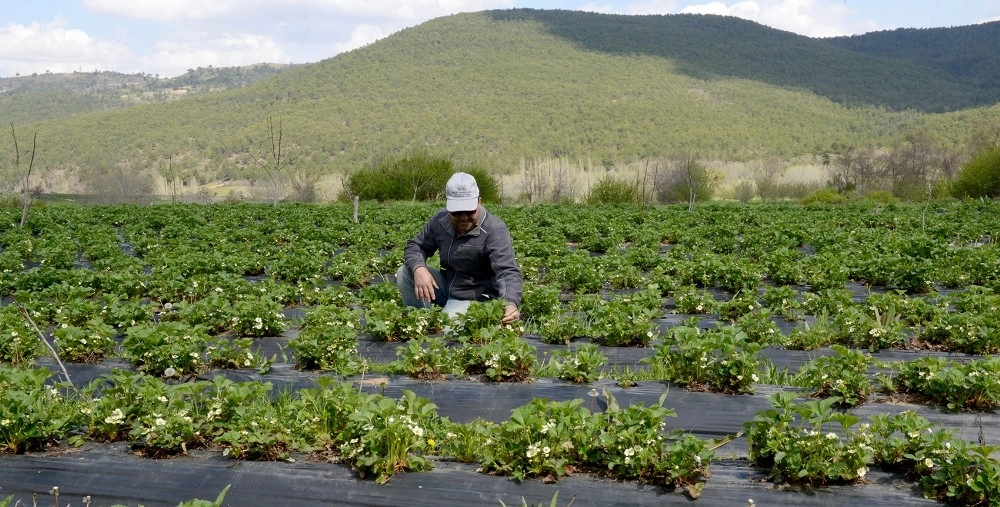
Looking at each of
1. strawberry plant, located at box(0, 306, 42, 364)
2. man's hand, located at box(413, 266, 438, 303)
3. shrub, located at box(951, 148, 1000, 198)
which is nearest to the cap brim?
man's hand, located at box(413, 266, 438, 303)

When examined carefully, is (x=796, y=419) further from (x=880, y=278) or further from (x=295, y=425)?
(x=880, y=278)

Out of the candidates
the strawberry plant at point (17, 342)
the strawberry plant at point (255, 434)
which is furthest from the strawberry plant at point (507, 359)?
the strawberry plant at point (17, 342)

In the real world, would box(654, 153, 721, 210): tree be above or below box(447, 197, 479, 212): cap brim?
below

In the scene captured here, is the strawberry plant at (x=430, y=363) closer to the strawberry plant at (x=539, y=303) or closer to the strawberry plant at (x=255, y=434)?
the strawberry plant at (x=255, y=434)

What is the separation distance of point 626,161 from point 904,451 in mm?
64756

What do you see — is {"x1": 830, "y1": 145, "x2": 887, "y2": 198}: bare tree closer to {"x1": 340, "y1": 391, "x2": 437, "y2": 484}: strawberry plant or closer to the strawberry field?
the strawberry field

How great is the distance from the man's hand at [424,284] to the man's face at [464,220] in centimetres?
50

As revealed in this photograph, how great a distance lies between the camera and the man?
23.9 feet

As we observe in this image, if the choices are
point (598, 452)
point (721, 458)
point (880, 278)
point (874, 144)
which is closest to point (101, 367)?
point (598, 452)

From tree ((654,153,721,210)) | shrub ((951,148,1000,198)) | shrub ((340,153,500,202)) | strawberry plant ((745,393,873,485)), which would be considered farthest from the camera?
tree ((654,153,721,210))

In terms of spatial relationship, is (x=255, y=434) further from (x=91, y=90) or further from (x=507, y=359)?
(x=91, y=90)

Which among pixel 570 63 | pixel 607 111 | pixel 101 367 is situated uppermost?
pixel 570 63

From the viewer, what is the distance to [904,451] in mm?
4281

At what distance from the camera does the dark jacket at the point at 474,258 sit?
292 inches
